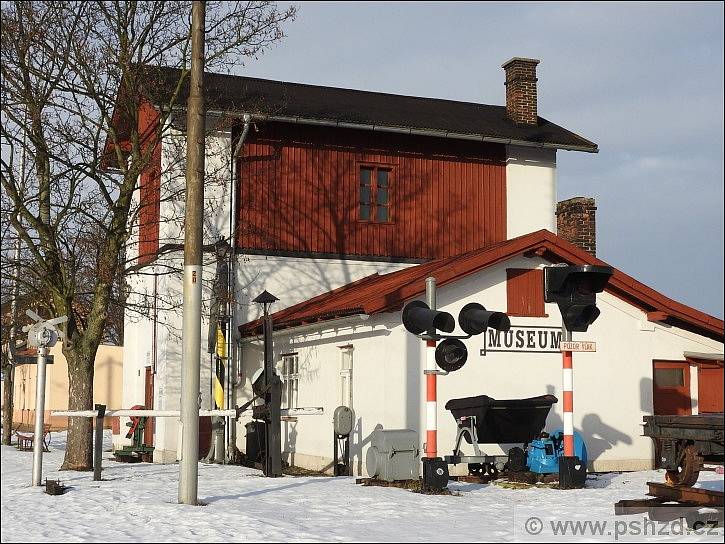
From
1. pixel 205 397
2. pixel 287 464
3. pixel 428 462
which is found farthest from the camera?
pixel 205 397

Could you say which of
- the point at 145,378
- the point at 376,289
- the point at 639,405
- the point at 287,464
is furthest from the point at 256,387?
the point at 639,405

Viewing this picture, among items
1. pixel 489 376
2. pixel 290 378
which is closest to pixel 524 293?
pixel 489 376

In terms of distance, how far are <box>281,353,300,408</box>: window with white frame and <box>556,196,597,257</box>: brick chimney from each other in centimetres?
981

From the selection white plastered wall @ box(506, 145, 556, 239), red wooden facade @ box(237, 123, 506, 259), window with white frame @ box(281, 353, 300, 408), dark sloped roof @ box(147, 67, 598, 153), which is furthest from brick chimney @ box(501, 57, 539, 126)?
window with white frame @ box(281, 353, 300, 408)

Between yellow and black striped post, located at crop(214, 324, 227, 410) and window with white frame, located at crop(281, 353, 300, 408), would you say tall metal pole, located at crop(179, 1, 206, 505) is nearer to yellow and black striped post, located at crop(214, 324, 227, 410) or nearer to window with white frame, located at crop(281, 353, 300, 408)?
window with white frame, located at crop(281, 353, 300, 408)

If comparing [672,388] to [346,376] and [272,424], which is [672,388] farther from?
[272,424]

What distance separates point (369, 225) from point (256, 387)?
572 cm

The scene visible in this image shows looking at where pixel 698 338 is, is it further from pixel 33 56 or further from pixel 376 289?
pixel 33 56

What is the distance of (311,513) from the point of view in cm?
1306

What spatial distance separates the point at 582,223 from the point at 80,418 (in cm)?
1488

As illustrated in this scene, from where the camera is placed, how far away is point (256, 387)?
21734 mm

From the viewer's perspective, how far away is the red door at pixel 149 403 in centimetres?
2508

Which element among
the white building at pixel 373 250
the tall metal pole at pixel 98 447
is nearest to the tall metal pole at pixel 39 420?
the tall metal pole at pixel 98 447

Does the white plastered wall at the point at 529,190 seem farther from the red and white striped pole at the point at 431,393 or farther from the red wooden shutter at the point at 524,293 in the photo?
the red and white striped pole at the point at 431,393
